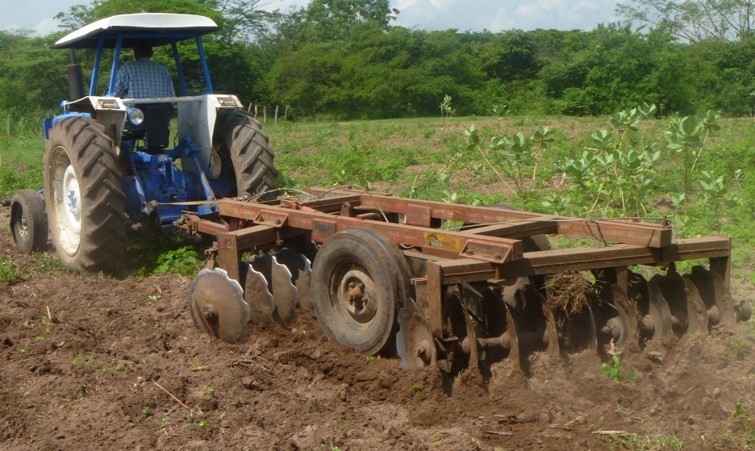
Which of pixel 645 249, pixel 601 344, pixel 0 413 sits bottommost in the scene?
pixel 0 413

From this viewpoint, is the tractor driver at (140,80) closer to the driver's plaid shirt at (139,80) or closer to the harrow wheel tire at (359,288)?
the driver's plaid shirt at (139,80)

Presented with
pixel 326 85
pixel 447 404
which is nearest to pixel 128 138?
pixel 447 404

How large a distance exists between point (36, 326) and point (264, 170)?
246 cm

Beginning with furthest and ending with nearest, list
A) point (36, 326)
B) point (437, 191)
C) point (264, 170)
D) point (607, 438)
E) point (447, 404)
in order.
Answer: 1. point (437, 191)
2. point (264, 170)
3. point (36, 326)
4. point (447, 404)
5. point (607, 438)

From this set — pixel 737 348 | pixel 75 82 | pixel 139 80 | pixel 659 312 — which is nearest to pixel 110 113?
pixel 139 80

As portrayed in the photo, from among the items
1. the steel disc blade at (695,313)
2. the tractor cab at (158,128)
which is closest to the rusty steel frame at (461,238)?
the steel disc blade at (695,313)

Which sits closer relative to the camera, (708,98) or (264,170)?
(264,170)

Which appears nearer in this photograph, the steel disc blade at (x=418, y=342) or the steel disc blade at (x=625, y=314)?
the steel disc blade at (x=418, y=342)

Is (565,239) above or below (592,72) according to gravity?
below

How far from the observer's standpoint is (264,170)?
807 centimetres

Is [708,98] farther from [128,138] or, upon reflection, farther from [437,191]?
[128,138]

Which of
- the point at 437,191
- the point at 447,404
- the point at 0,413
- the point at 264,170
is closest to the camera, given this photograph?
the point at 447,404

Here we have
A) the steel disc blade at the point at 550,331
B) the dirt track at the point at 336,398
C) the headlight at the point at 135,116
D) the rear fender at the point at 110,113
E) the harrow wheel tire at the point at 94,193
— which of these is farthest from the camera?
the headlight at the point at 135,116

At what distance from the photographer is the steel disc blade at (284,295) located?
592 centimetres
